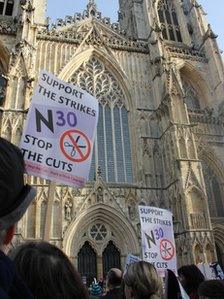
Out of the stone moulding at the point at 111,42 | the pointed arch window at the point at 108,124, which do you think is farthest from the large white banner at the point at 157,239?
the stone moulding at the point at 111,42

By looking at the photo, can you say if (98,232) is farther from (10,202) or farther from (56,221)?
(10,202)

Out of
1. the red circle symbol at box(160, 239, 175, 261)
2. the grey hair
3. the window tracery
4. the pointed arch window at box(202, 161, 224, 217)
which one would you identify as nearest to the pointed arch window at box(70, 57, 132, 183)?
the window tracery

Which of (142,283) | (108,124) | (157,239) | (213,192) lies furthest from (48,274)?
(213,192)

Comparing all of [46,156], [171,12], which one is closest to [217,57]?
Result: [171,12]

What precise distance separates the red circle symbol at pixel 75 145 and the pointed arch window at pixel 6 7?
20.4m

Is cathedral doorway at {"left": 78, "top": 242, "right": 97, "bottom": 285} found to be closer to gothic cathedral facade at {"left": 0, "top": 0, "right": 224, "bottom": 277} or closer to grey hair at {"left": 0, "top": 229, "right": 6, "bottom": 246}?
gothic cathedral facade at {"left": 0, "top": 0, "right": 224, "bottom": 277}

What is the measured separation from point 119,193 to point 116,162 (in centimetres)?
186

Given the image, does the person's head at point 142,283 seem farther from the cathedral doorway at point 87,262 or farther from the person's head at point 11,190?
the cathedral doorway at point 87,262

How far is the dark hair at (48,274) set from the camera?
59.5 inches

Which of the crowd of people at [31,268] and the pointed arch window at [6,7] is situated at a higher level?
the pointed arch window at [6,7]

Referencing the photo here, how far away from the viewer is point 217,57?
22.3m

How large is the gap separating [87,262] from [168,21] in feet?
63.5

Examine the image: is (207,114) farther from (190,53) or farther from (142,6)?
(142,6)

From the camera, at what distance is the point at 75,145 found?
525 cm
